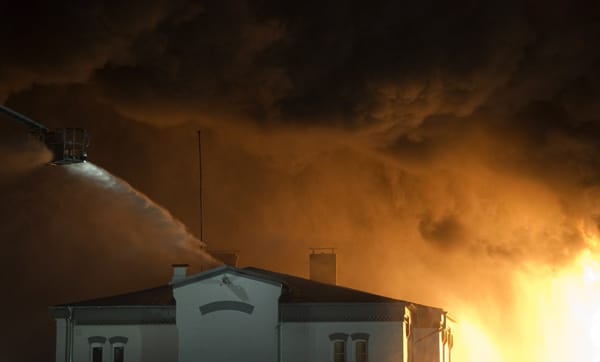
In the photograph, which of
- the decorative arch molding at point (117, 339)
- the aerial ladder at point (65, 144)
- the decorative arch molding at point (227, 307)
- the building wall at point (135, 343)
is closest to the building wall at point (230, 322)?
the decorative arch molding at point (227, 307)

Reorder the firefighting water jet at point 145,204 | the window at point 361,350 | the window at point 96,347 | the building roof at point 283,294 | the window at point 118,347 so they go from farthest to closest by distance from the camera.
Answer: the firefighting water jet at point 145,204 → the window at point 96,347 → the window at point 118,347 → the window at point 361,350 → the building roof at point 283,294

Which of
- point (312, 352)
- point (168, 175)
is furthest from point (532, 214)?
point (168, 175)

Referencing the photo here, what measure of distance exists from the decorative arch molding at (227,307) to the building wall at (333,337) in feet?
4.38

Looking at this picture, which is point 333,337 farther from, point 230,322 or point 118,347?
point 118,347

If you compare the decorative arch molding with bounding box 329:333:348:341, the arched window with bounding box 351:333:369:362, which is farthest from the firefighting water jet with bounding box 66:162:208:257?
the arched window with bounding box 351:333:369:362

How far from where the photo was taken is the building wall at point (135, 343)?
43.1m

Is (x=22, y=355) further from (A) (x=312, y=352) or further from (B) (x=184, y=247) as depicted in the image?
(A) (x=312, y=352)

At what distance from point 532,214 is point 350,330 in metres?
11.1

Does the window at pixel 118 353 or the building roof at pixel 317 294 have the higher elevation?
the building roof at pixel 317 294

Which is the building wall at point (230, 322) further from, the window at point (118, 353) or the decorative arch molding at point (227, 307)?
the window at point (118, 353)

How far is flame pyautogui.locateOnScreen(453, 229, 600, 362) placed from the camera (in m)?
49.4

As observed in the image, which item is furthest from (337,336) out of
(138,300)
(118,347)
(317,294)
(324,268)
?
(118,347)

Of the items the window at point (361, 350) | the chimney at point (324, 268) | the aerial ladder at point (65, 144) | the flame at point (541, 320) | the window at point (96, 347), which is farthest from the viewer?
the flame at point (541, 320)

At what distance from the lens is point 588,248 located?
47.0 meters
